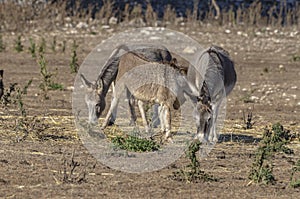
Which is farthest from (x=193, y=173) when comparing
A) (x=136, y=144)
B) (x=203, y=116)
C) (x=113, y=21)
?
(x=113, y=21)

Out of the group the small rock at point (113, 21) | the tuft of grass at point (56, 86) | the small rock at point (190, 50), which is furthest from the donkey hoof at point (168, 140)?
the small rock at point (113, 21)

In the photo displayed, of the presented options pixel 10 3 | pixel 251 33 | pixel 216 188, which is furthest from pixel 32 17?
pixel 216 188

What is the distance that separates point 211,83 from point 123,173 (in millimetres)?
2718

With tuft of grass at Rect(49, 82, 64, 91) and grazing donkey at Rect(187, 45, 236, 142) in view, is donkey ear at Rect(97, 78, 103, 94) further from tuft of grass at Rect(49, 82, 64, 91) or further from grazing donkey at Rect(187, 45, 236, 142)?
tuft of grass at Rect(49, 82, 64, 91)

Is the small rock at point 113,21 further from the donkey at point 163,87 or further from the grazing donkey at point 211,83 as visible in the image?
the donkey at point 163,87

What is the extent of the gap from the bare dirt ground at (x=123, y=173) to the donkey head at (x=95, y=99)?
0.35m

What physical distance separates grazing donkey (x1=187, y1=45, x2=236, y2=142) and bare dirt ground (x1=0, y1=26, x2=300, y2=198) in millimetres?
296

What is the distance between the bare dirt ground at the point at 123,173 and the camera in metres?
7.92

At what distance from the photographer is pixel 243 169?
9.17m

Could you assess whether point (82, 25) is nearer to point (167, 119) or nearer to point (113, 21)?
point (113, 21)

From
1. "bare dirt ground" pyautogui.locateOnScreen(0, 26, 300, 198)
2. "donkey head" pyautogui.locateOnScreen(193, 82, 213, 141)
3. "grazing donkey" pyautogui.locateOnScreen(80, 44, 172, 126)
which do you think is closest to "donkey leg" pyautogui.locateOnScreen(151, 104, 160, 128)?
"grazing donkey" pyautogui.locateOnScreen(80, 44, 172, 126)

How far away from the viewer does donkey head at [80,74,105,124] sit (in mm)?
11852

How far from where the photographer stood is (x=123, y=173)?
870 cm

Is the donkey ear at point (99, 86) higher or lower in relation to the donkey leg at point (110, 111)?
higher
